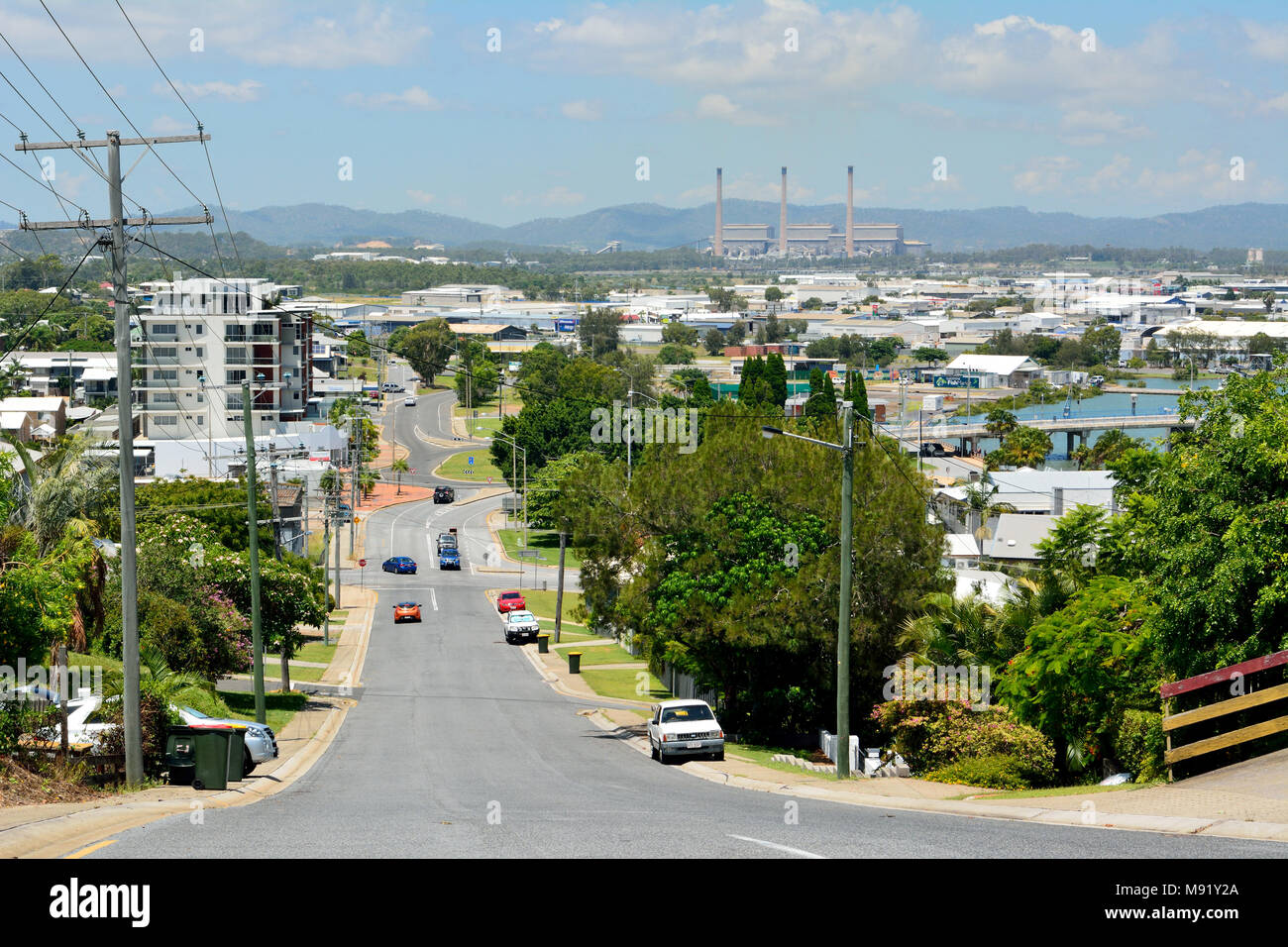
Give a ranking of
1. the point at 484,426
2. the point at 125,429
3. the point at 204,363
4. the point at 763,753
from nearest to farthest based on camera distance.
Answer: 1. the point at 125,429
2. the point at 763,753
3. the point at 204,363
4. the point at 484,426

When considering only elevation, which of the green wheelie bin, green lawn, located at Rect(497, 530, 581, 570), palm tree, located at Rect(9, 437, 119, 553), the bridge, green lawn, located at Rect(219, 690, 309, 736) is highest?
palm tree, located at Rect(9, 437, 119, 553)

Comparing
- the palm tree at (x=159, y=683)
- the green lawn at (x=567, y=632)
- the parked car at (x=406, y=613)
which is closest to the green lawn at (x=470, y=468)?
the parked car at (x=406, y=613)

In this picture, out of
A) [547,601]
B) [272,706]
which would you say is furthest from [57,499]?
[547,601]

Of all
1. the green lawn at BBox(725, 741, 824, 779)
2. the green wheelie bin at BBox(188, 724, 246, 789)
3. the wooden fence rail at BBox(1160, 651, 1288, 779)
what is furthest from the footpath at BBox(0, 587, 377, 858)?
the wooden fence rail at BBox(1160, 651, 1288, 779)

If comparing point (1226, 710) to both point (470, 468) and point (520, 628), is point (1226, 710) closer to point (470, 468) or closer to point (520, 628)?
point (520, 628)

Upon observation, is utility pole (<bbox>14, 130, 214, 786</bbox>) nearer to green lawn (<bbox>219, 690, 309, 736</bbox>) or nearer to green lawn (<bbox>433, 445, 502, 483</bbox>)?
green lawn (<bbox>219, 690, 309, 736</bbox>)
